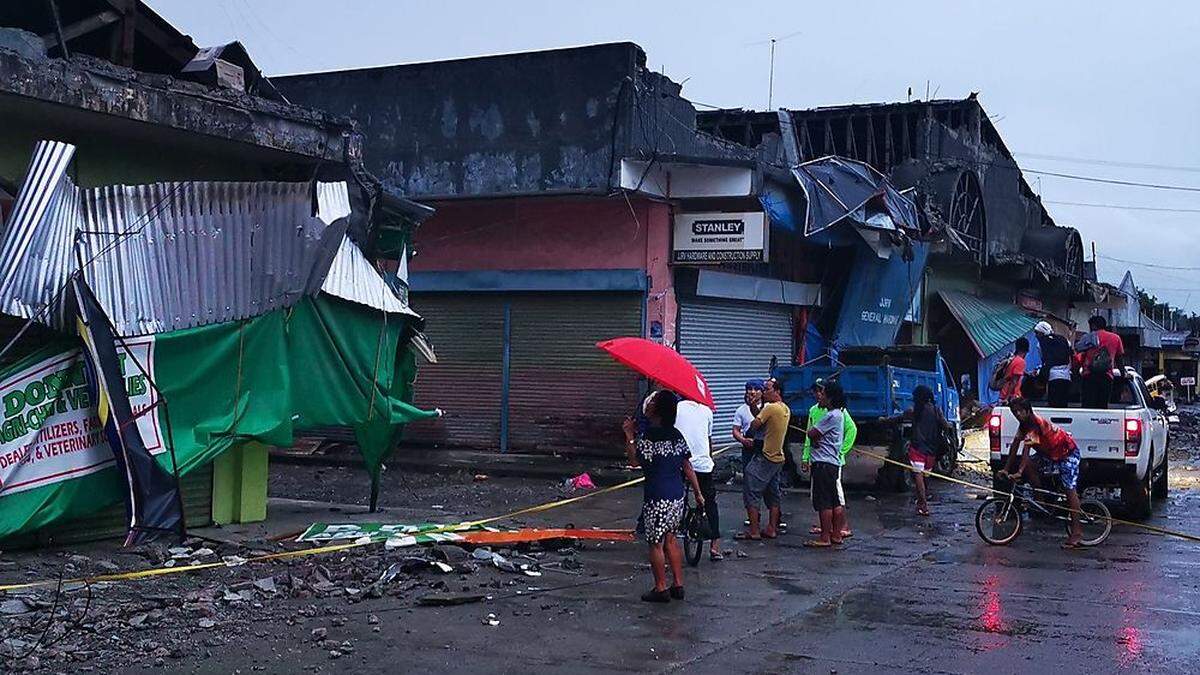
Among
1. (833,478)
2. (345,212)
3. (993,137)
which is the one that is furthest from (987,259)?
(345,212)

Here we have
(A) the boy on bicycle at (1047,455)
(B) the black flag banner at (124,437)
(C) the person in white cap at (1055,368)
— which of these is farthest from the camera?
(C) the person in white cap at (1055,368)

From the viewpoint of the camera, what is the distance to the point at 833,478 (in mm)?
12602

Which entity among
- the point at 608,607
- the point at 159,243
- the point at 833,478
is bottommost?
the point at 608,607

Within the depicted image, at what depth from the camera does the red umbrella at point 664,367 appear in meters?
10.2

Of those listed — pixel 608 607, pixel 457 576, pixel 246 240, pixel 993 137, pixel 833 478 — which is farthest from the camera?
pixel 993 137

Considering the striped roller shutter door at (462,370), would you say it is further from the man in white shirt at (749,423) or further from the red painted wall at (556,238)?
the man in white shirt at (749,423)

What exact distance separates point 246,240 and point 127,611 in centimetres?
417

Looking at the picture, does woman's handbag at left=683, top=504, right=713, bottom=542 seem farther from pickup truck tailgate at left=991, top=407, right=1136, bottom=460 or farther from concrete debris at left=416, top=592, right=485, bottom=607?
pickup truck tailgate at left=991, top=407, right=1136, bottom=460

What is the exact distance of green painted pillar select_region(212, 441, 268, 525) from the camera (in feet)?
41.7

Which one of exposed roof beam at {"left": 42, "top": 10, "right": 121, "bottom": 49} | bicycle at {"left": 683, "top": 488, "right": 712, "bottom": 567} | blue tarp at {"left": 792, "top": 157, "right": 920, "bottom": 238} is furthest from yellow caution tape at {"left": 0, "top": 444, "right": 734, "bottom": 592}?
blue tarp at {"left": 792, "top": 157, "right": 920, "bottom": 238}

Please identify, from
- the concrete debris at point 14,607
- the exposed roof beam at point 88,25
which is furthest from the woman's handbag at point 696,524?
the exposed roof beam at point 88,25

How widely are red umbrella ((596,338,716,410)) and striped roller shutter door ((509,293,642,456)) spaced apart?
9.07 meters

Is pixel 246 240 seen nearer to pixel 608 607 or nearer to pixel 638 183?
pixel 608 607

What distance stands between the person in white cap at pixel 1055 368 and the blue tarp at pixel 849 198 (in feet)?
15.9
